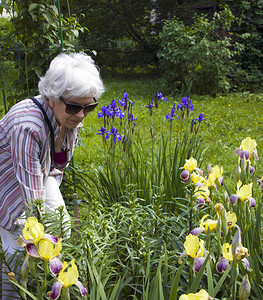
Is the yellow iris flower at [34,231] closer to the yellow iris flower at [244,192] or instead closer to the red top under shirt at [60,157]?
the yellow iris flower at [244,192]

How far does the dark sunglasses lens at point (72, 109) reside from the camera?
2.06 metres

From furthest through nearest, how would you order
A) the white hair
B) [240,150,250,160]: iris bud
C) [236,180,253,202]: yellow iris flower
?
1. the white hair
2. [240,150,250,160]: iris bud
3. [236,180,253,202]: yellow iris flower

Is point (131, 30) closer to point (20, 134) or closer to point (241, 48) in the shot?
point (241, 48)

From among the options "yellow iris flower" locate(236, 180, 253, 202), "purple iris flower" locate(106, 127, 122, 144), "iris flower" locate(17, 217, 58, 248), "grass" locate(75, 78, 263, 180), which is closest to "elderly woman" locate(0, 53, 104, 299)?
"purple iris flower" locate(106, 127, 122, 144)

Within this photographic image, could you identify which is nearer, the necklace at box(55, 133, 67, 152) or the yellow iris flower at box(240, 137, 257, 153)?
the yellow iris flower at box(240, 137, 257, 153)

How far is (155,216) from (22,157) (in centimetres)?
78

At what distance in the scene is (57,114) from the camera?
2.13 meters

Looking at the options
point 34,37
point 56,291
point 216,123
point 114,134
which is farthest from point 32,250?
point 216,123

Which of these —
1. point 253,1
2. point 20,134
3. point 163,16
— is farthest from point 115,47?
point 20,134

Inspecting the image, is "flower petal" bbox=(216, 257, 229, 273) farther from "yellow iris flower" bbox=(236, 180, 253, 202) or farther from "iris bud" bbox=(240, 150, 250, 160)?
"iris bud" bbox=(240, 150, 250, 160)

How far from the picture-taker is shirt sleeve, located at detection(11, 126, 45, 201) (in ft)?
6.41

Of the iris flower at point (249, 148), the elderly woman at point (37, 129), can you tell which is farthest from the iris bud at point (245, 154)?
the elderly woman at point (37, 129)

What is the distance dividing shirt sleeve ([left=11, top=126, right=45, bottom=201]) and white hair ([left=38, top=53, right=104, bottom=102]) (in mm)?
265

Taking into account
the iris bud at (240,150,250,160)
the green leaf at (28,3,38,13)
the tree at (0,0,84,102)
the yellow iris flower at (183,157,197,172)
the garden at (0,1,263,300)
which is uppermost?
the green leaf at (28,3,38,13)
